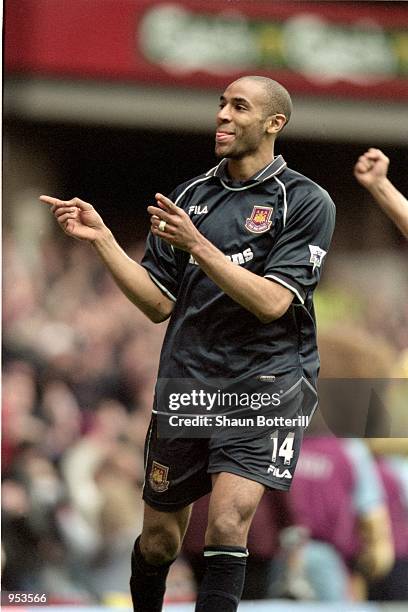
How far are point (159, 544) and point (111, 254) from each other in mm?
1050

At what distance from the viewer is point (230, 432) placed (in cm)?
418

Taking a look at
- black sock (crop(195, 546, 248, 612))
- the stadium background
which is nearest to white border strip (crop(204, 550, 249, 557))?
black sock (crop(195, 546, 248, 612))

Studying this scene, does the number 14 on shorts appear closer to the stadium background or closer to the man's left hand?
the man's left hand

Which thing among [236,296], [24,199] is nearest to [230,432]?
[236,296]

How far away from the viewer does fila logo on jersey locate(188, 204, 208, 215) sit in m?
4.40

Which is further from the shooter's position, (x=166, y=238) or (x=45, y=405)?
(x=45, y=405)

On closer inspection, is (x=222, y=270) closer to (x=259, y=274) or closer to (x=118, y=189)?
(x=259, y=274)

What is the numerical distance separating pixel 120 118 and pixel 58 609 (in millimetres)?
2164

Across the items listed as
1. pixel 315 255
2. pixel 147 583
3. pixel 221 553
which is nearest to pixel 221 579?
pixel 221 553

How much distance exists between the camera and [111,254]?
14.2ft

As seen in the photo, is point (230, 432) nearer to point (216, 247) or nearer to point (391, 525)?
point (216, 247)

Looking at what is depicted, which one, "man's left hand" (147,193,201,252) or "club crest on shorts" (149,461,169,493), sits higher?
"man's left hand" (147,193,201,252)

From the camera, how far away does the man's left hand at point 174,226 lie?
12.7 feet

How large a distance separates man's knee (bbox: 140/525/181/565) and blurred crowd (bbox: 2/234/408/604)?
3.26ft
